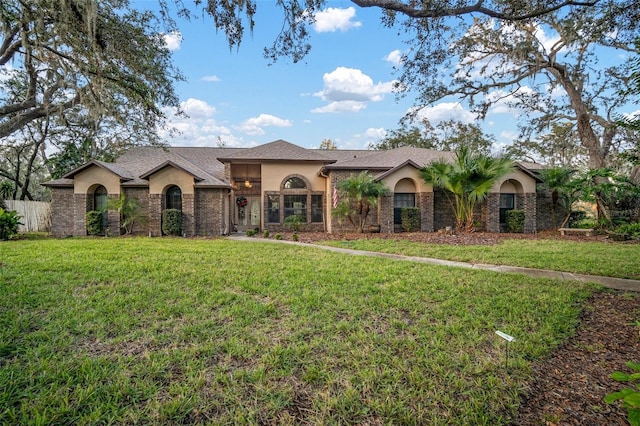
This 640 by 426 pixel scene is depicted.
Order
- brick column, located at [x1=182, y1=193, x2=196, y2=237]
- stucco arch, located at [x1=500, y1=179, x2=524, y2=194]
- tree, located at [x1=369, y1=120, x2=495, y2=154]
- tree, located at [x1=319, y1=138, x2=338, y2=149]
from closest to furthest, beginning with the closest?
brick column, located at [x1=182, y1=193, x2=196, y2=237] < stucco arch, located at [x1=500, y1=179, x2=524, y2=194] < tree, located at [x1=369, y1=120, x2=495, y2=154] < tree, located at [x1=319, y1=138, x2=338, y2=149]

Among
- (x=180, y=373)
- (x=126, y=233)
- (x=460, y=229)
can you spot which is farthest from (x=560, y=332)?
(x=126, y=233)

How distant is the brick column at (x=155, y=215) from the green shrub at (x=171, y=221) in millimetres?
475

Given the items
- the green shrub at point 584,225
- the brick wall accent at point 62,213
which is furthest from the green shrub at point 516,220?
the brick wall accent at point 62,213

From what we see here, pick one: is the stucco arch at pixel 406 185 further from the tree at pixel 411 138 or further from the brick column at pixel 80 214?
the tree at pixel 411 138

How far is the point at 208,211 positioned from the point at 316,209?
18.8 feet

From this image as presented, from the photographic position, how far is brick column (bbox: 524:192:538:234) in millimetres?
16250

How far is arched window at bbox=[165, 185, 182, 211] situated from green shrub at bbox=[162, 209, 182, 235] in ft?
2.84

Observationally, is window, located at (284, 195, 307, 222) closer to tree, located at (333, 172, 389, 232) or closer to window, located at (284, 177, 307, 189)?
window, located at (284, 177, 307, 189)

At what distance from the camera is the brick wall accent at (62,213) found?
15.0m

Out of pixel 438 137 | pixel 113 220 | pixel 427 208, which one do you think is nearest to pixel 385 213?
pixel 427 208

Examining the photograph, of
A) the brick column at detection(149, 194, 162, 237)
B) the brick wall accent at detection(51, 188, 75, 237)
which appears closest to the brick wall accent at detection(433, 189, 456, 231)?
the brick column at detection(149, 194, 162, 237)

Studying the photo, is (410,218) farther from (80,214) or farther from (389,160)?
(80,214)

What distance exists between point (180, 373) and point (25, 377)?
1.38 meters

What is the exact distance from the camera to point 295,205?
672 inches
